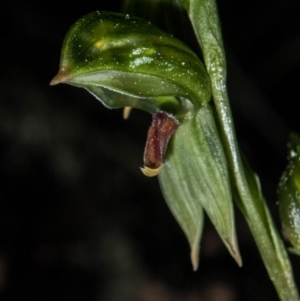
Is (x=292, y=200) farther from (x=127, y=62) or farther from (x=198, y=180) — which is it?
(x=127, y=62)

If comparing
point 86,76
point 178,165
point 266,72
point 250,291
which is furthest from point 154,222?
point 86,76

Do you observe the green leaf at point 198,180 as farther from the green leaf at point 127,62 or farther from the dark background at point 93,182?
the dark background at point 93,182

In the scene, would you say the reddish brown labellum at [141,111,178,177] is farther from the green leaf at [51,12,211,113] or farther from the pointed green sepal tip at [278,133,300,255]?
the pointed green sepal tip at [278,133,300,255]

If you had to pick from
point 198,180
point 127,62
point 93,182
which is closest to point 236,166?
point 198,180

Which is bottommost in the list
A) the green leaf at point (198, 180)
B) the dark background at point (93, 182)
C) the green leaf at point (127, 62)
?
the dark background at point (93, 182)

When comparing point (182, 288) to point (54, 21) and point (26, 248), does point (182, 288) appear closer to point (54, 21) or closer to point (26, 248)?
point (26, 248)

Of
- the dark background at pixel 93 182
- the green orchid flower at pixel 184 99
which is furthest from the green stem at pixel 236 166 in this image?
the dark background at pixel 93 182
